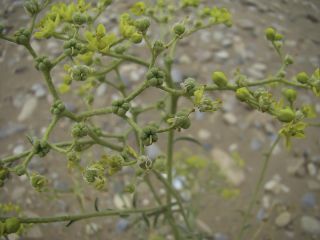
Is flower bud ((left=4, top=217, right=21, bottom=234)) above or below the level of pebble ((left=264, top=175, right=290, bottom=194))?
above

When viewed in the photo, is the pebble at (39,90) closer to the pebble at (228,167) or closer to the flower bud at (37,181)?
the pebble at (228,167)

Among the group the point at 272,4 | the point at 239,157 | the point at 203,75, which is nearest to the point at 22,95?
the point at 203,75

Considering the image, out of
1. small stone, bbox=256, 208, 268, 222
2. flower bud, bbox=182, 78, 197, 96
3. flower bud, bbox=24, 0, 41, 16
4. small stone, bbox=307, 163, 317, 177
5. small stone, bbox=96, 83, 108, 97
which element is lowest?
small stone, bbox=256, 208, 268, 222

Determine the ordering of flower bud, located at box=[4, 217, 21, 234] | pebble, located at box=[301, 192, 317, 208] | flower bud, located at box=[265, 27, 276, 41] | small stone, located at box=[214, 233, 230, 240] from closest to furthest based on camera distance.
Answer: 1. flower bud, located at box=[4, 217, 21, 234]
2. flower bud, located at box=[265, 27, 276, 41]
3. small stone, located at box=[214, 233, 230, 240]
4. pebble, located at box=[301, 192, 317, 208]

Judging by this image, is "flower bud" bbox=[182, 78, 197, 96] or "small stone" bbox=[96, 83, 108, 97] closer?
"flower bud" bbox=[182, 78, 197, 96]

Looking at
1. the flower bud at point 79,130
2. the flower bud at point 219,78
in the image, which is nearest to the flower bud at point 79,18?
the flower bud at point 79,130

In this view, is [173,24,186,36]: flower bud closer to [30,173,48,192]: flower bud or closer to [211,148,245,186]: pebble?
[30,173,48,192]: flower bud

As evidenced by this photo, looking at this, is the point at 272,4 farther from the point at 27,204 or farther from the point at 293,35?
the point at 27,204

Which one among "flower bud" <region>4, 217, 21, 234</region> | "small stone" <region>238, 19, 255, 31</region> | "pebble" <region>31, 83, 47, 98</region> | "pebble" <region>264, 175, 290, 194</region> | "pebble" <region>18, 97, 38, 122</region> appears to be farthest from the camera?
"small stone" <region>238, 19, 255, 31</region>

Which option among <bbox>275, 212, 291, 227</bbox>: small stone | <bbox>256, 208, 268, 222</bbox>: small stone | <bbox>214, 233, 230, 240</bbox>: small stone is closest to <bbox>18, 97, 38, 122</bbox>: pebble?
<bbox>214, 233, 230, 240</bbox>: small stone
